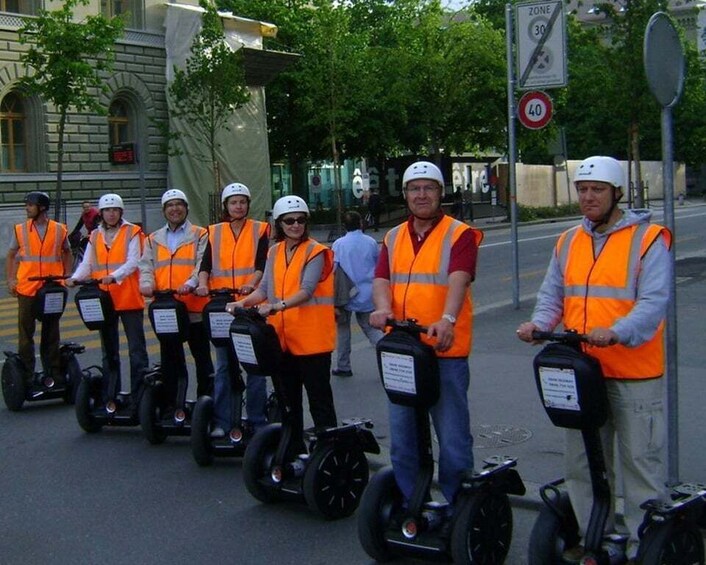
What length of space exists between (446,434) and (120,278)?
4.02m

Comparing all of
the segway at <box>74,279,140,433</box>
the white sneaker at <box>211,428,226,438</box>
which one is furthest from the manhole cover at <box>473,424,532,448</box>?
the segway at <box>74,279,140,433</box>

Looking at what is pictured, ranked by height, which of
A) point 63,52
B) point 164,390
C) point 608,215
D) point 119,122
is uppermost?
point 63,52

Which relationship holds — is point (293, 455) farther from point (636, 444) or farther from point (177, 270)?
point (636, 444)

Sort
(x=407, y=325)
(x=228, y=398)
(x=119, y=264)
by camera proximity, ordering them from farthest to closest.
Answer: (x=119, y=264), (x=228, y=398), (x=407, y=325)

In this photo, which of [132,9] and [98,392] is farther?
[132,9]

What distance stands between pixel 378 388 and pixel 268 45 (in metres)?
32.2

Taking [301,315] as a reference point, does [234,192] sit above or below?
above

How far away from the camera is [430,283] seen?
538 centimetres

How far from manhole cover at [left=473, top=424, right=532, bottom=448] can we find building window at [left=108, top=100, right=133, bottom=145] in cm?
2720

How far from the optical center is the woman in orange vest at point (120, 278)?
8742mm

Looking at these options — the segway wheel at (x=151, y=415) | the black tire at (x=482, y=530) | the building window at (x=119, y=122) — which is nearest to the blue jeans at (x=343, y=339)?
the segway wheel at (x=151, y=415)

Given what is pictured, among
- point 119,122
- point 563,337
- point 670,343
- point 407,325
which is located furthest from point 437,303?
point 119,122

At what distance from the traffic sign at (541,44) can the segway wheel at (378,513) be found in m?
9.43

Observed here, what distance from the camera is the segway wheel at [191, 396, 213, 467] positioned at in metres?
7.46
